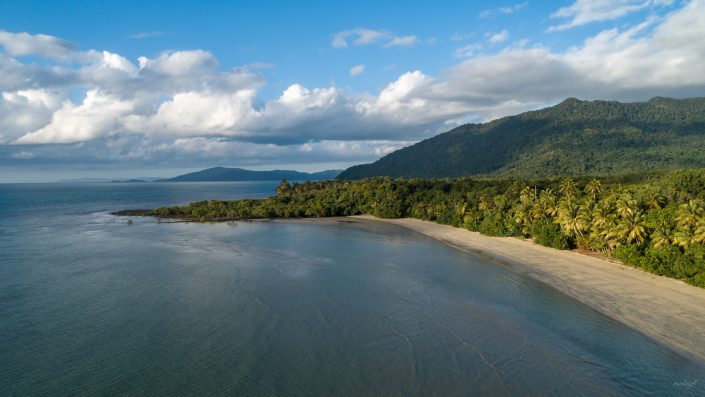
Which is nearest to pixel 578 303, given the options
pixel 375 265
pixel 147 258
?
pixel 375 265

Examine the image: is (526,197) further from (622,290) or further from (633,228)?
(622,290)

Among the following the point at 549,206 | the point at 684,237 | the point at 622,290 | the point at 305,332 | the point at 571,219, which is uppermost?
the point at 549,206

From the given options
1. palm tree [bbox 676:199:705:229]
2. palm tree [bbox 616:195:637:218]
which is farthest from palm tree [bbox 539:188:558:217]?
palm tree [bbox 676:199:705:229]

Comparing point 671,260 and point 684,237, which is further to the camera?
point 671,260

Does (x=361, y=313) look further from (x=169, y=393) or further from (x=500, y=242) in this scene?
(x=500, y=242)

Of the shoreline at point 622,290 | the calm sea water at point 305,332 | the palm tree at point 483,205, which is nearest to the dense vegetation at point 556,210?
the palm tree at point 483,205

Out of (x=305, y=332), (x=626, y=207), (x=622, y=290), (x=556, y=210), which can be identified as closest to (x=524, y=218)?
(x=556, y=210)
